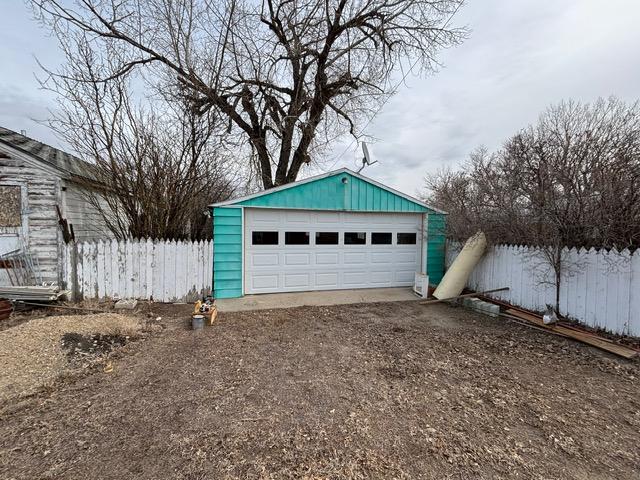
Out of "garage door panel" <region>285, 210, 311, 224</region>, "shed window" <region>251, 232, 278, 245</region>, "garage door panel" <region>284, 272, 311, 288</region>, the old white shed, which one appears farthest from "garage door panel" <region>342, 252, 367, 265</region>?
the old white shed

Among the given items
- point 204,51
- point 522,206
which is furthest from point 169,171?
point 522,206

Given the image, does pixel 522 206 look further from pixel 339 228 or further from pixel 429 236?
pixel 339 228

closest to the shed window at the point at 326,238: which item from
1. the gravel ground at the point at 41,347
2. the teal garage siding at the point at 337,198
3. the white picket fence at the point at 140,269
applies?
the teal garage siding at the point at 337,198

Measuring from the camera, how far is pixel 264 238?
7.39 meters

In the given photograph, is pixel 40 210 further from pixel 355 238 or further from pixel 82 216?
pixel 355 238

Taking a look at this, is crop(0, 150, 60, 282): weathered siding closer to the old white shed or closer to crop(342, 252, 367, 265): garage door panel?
the old white shed

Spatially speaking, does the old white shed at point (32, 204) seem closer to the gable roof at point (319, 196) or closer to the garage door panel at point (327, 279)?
the gable roof at point (319, 196)

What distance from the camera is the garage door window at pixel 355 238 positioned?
802 cm

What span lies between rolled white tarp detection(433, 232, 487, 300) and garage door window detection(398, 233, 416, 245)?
1603 mm

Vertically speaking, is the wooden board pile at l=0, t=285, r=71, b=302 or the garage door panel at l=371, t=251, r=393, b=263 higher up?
the garage door panel at l=371, t=251, r=393, b=263

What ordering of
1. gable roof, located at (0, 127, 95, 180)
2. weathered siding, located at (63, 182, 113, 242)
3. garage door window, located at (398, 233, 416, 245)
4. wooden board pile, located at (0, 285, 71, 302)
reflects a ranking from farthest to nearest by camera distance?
garage door window, located at (398, 233, 416, 245)
weathered siding, located at (63, 182, 113, 242)
gable roof, located at (0, 127, 95, 180)
wooden board pile, located at (0, 285, 71, 302)

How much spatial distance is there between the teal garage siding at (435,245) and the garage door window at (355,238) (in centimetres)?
195

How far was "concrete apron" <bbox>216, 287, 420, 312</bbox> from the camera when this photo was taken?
6523 millimetres

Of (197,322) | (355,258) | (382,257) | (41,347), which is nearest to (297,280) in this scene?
(355,258)
